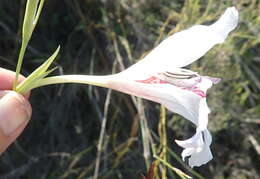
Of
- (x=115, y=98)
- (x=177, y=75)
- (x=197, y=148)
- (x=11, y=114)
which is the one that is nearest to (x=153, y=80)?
(x=177, y=75)

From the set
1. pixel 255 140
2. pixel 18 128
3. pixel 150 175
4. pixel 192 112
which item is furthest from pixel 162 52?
pixel 255 140

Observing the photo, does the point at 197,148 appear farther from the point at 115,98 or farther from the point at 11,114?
the point at 115,98

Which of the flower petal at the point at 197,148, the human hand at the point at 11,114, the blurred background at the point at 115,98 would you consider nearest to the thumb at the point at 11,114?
the human hand at the point at 11,114

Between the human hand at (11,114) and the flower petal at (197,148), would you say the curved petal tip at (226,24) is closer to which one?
the flower petal at (197,148)

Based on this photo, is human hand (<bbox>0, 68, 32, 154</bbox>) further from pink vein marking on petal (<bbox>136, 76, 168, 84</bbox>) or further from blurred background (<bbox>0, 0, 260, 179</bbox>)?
blurred background (<bbox>0, 0, 260, 179</bbox>)

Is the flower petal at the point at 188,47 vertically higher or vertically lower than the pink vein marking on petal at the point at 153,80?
higher

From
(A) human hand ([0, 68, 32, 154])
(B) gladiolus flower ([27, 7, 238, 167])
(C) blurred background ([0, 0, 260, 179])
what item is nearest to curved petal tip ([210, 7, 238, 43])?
(B) gladiolus flower ([27, 7, 238, 167])

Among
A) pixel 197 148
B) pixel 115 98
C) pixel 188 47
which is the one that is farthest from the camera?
pixel 115 98
